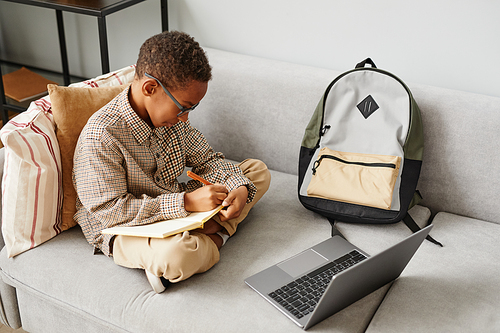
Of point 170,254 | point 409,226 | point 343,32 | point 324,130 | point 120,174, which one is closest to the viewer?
point 170,254

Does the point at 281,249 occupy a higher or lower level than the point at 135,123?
lower

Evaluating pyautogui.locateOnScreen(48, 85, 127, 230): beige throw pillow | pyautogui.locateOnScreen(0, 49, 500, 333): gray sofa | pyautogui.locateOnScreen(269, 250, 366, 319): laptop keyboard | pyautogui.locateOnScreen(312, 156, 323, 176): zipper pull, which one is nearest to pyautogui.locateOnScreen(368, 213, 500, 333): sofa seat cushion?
pyautogui.locateOnScreen(0, 49, 500, 333): gray sofa

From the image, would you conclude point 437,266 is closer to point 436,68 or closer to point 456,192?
→ point 456,192

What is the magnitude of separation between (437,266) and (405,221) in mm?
201

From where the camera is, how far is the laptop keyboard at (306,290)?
1094mm

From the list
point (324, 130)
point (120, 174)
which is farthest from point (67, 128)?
point (324, 130)

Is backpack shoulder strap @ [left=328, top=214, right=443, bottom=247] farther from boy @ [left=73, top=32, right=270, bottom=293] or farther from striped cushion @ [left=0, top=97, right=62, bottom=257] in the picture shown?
striped cushion @ [left=0, top=97, right=62, bottom=257]

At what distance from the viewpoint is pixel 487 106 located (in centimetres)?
145

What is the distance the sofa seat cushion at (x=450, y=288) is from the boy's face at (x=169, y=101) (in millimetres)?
711

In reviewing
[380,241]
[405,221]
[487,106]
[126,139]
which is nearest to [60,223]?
[126,139]

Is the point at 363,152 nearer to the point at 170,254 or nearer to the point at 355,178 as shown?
the point at 355,178

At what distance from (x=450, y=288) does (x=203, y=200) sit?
680mm

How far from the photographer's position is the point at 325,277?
120cm

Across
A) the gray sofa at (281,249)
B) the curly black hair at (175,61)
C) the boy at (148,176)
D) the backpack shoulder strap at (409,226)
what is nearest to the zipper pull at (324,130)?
the gray sofa at (281,249)
